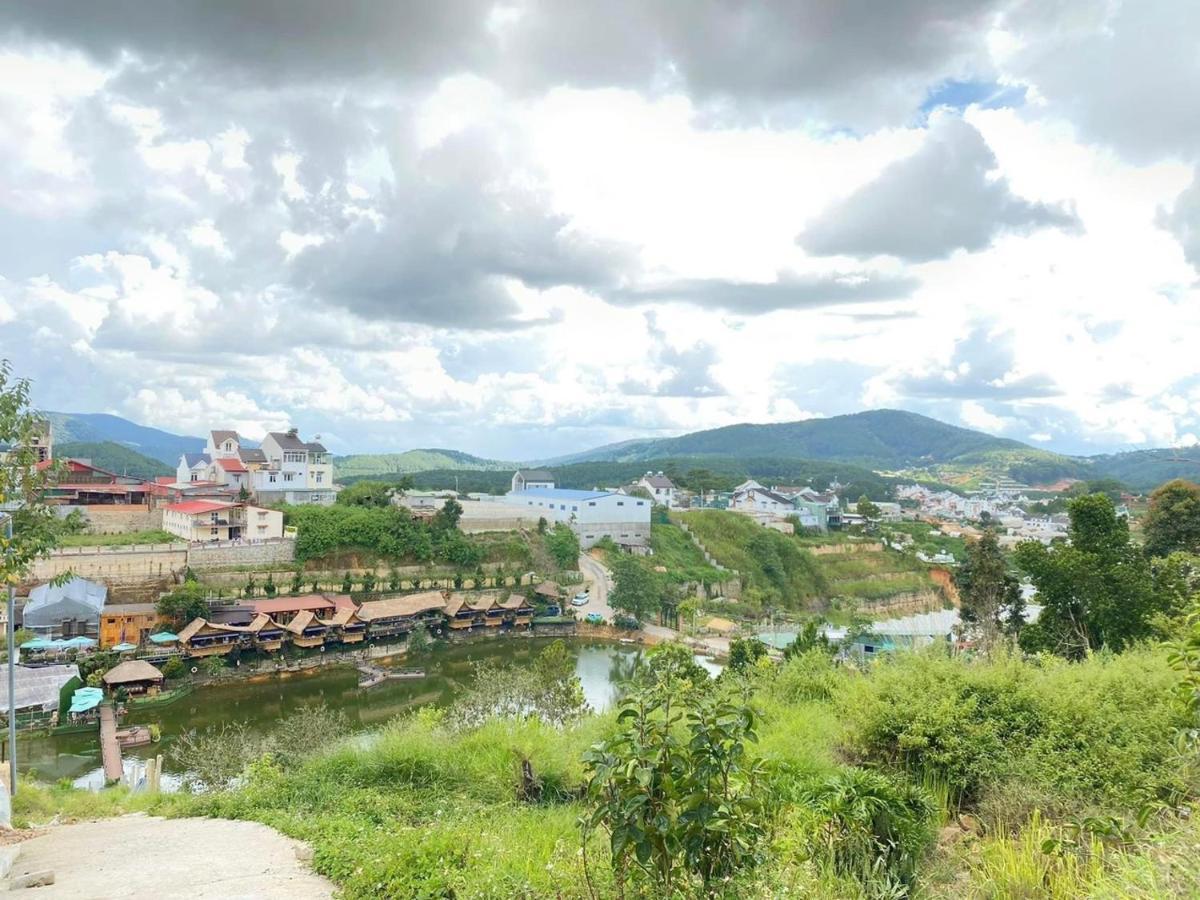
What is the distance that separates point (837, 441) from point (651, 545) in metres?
131

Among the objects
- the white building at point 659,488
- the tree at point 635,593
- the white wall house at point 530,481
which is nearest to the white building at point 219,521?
the tree at point 635,593

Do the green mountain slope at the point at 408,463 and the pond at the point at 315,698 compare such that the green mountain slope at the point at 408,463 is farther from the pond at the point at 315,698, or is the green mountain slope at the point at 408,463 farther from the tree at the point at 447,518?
the pond at the point at 315,698

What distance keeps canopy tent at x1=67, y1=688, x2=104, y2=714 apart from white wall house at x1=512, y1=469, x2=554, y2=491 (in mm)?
29353

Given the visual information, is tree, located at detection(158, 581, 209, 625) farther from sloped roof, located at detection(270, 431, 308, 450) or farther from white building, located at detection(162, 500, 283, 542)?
sloped roof, located at detection(270, 431, 308, 450)

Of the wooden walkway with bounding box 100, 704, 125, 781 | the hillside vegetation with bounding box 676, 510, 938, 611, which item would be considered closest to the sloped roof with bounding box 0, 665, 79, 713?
the wooden walkway with bounding box 100, 704, 125, 781

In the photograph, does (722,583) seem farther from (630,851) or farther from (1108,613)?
(630,851)

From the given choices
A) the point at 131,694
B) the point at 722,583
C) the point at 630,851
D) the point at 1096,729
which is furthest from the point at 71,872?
the point at 722,583

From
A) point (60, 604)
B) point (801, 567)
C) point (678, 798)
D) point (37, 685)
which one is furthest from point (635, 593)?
point (678, 798)

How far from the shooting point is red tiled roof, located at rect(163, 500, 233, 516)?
25.1 metres

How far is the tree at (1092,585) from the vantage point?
33.7 ft

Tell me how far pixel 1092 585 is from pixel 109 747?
17.9 metres

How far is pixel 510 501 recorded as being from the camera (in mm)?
41906

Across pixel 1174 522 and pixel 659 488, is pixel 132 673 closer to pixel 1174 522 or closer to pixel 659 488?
pixel 1174 522

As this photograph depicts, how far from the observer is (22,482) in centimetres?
394
